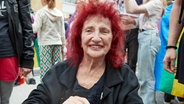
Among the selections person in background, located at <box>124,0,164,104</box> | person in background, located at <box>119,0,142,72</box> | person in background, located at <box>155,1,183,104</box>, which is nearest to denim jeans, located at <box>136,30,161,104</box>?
person in background, located at <box>124,0,164,104</box>

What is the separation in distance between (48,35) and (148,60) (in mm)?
2274

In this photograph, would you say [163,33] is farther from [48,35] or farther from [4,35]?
[48,35]

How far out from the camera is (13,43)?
330cm

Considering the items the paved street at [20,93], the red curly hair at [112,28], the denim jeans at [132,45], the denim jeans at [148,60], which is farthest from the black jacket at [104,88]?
the paved street at [20,93]

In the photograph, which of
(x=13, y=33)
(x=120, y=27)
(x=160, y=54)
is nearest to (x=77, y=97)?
(x=120, y=27)

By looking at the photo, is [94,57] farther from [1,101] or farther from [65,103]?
[1,101]

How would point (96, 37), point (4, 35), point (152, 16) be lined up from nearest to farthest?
point (96, 37) → point (4, 35) → point (152, 16)

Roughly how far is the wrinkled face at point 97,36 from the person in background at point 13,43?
1113 mm

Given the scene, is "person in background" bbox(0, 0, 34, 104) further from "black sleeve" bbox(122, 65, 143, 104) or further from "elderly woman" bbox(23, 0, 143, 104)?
"black sleeve" bbox(122, 65, 143, 104)

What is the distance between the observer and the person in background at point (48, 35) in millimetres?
6309

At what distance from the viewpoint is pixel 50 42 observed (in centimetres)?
632

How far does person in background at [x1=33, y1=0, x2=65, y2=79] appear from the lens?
6309 millimetres

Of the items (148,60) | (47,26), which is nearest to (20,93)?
(47,26)

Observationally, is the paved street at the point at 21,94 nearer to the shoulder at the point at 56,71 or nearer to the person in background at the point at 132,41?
the person in background at the point at 132,41
